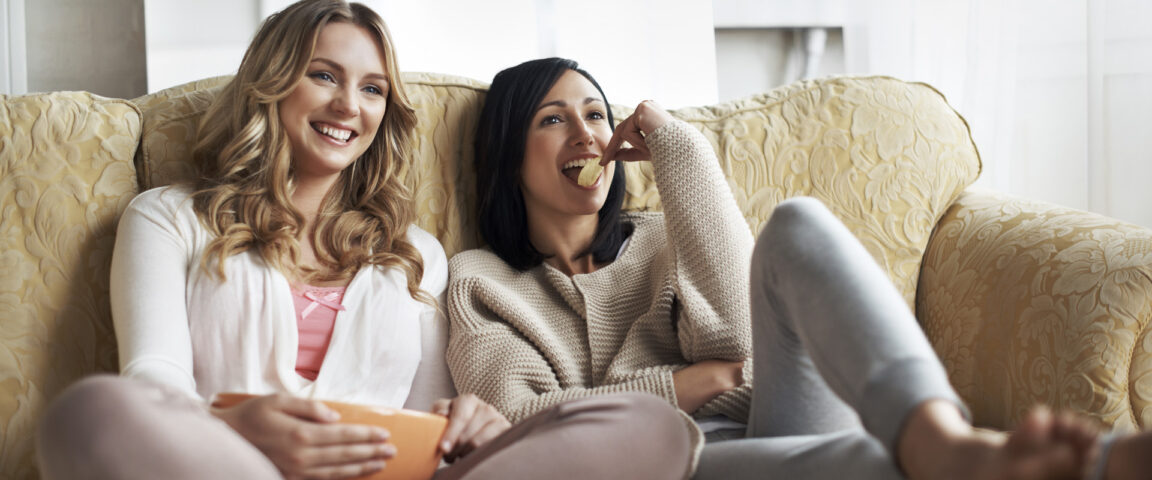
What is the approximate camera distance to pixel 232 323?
1172 mm

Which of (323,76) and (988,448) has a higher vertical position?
(323,76)

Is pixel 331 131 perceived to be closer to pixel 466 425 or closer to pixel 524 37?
pixel 466 425

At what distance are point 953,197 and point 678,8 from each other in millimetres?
885

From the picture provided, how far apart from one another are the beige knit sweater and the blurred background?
0.83 metres

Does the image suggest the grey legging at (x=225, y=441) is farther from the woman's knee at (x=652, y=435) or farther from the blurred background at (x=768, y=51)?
the blurred background at (x=768, y=51)

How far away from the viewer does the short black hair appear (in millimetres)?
1449

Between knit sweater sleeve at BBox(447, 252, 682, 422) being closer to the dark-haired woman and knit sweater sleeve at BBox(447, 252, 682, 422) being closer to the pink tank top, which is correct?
the dark-haired woman

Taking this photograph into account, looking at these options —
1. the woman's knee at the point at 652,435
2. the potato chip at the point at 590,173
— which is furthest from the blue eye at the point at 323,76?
the woman's knee at the point at 652,435

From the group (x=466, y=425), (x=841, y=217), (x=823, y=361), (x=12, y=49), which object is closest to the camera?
(x=823, y=361)

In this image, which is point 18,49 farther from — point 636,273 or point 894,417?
point 894,417

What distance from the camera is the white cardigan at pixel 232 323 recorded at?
3.58 ft

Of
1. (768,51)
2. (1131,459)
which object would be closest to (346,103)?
(1131,459)

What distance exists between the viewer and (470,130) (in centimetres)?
153

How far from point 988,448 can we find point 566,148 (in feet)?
3.12
